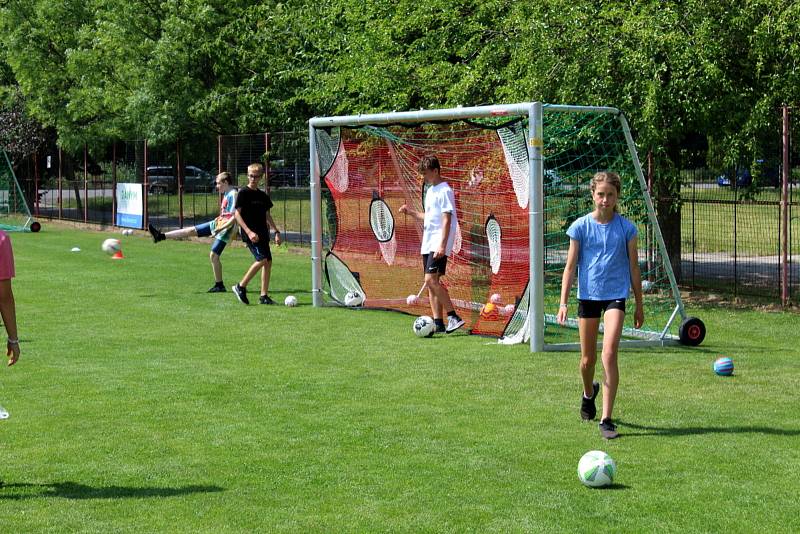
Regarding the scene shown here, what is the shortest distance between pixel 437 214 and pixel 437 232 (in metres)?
0.21

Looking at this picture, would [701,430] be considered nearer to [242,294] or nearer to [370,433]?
[370,433]

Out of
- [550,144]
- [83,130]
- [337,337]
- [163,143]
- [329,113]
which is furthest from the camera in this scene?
[83,130]

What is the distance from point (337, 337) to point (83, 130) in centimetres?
2591

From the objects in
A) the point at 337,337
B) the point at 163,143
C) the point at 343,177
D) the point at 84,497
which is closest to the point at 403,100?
the point at 343,177

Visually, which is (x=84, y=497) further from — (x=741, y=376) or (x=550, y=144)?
(x=550, y=144)

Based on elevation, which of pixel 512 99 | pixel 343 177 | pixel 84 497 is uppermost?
pixel 512 99

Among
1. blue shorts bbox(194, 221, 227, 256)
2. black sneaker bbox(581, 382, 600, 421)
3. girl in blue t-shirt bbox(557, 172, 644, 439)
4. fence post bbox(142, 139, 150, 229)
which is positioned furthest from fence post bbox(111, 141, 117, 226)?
girl in blue t-shirt bbox(557, 172, 644, 439)

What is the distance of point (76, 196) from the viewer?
37.7 metres

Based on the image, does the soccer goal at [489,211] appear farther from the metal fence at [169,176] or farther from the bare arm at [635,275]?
the metal fence at [169,176]

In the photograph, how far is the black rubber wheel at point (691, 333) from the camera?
450 inches

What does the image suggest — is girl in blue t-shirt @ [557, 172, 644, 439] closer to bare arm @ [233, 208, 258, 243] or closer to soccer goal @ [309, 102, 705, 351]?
soccer goal @ [309, 102, 705, 351]

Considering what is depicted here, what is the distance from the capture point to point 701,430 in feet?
25.4

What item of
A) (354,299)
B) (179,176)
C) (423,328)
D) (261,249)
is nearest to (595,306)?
(423,328)

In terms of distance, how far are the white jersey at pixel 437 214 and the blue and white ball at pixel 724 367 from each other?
131 inches
